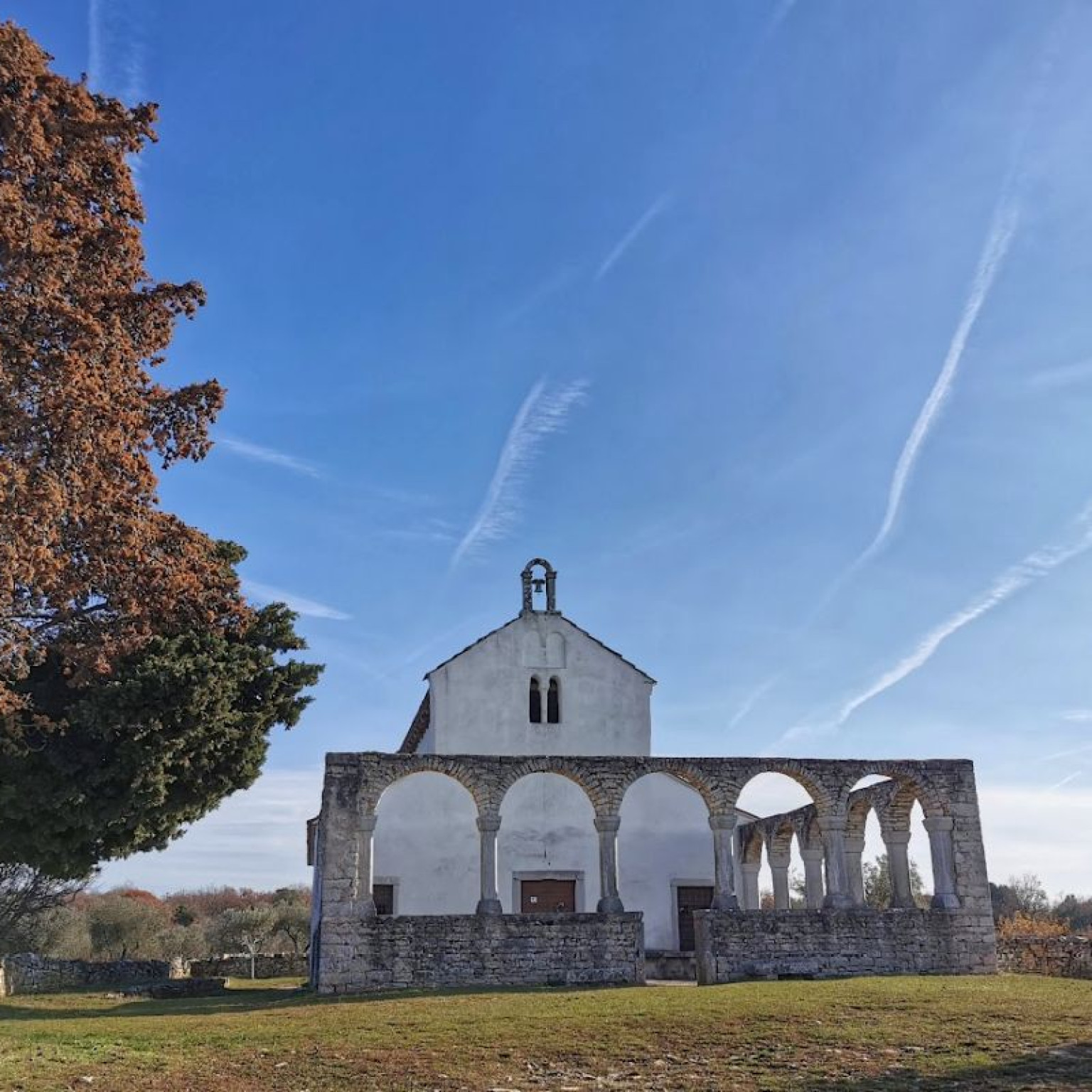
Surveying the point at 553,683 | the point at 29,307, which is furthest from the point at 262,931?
the point at 29,307

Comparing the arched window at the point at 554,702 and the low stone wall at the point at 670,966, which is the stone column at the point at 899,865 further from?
the arched window at the point at 554,702

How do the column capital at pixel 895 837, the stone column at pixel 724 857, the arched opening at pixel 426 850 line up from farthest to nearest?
the arched opening at pixel 426 850 < the column capital at pixel 895 837 < the stone column at pixel 724 857

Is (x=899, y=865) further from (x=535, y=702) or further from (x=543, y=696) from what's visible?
(x=535, y=702)

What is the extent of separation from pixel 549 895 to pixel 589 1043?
14.3 meters

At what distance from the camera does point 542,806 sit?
25.7 metres

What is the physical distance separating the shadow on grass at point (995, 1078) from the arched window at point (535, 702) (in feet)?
60.3

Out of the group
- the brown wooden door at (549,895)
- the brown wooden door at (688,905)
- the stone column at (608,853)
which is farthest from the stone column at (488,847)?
the brown wooden door at (688,905)

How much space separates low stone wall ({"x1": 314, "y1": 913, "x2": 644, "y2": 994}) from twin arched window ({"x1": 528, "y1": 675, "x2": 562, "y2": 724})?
879cm

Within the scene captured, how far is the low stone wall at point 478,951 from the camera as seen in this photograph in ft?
58.5

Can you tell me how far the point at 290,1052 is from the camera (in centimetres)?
1099

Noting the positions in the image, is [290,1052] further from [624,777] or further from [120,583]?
[624,777]

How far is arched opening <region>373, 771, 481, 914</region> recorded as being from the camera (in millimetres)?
24719

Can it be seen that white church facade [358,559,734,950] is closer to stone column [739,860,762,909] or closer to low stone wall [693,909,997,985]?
stone column [739,860,762,909]

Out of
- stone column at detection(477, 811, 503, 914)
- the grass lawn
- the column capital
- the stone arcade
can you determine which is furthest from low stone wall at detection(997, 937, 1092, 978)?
stone column at detection(477, 811, 503, 914)
